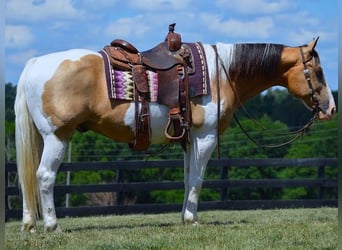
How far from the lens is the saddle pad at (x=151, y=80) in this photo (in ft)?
26.5

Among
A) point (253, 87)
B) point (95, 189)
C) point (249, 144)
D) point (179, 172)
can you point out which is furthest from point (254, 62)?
point (249, 144)

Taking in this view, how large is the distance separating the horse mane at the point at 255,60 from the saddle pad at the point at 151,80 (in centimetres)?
42

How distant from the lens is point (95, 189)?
14875mm

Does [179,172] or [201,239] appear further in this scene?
[179,172]

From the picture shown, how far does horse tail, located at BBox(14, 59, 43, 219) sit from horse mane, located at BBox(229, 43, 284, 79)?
243cm

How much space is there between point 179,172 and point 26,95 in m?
36.2

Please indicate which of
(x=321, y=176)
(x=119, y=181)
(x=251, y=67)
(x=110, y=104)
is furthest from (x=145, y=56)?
(x=321, y=176)

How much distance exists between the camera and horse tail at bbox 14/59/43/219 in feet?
26.2

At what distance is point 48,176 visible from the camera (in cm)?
790

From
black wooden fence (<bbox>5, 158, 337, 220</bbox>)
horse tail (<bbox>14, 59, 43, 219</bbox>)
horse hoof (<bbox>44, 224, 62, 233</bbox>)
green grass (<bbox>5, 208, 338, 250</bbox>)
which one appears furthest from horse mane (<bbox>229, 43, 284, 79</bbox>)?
black wooden fence (<bbox>5, 158, 337, 220</bbox>)

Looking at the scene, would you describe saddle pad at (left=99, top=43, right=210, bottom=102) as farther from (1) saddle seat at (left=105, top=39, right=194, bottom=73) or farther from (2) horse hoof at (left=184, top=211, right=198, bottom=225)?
(2) horse hoof at (left=184, top=211, right=198, bottom=225)

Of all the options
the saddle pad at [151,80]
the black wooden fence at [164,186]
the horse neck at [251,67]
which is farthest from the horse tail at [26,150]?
the black wooden fence at [164,186]

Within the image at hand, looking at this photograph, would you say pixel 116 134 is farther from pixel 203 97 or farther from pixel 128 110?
pixel 203 97

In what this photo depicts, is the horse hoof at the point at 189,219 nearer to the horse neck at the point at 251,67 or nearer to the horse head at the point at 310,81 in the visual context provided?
the horse neck at the point at 251,67
